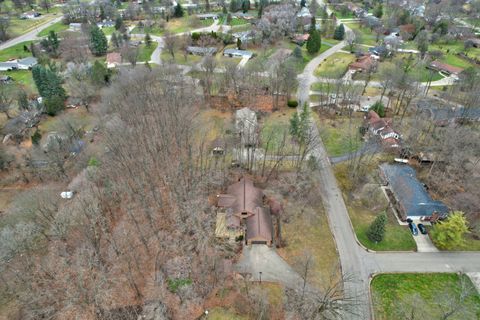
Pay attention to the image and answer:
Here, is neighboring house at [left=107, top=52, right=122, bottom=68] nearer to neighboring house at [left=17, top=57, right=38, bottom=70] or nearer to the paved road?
neighboring house at [left=17, top=57, right=38, bottom=70]

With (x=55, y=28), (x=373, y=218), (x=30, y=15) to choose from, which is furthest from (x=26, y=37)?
(x=373, y=218)

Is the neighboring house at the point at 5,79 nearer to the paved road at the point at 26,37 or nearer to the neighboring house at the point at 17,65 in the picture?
the neighboring house at the point at 17,65

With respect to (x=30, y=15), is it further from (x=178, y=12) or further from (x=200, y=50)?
(x=200, y=50)

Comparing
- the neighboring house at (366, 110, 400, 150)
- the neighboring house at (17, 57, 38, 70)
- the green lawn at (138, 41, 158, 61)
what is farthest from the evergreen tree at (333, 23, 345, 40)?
the neighboring house at (17, 57, 38, 70)

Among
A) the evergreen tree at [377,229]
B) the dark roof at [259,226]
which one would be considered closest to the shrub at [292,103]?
the dark roof at [259,226]

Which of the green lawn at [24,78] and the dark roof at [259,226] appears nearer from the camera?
the dark roof at [259,226]
